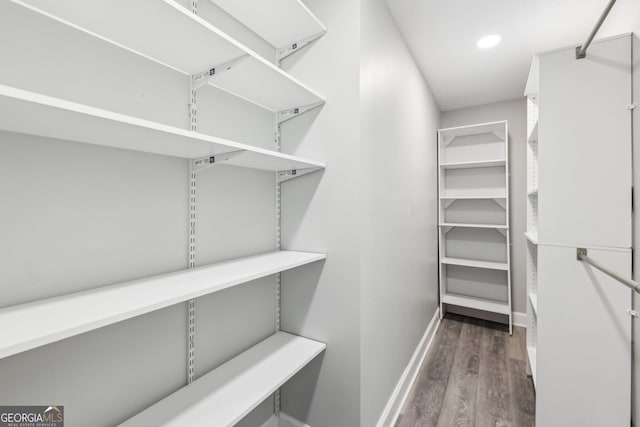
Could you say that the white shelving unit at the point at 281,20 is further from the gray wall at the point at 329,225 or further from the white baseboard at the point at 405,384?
the white baseboard at the point at 405,384

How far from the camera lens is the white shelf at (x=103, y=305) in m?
0.54

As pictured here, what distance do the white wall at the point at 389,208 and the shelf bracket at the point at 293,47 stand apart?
0.86ft

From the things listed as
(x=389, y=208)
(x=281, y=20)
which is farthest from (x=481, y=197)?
(x=281, y=20)

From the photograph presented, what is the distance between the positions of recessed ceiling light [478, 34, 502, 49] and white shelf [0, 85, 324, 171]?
2.04 meters

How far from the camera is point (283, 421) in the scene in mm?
1523

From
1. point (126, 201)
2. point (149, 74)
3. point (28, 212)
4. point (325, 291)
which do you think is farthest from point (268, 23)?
point (325, 291)

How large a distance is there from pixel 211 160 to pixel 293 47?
2.90 feet

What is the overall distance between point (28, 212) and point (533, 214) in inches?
110

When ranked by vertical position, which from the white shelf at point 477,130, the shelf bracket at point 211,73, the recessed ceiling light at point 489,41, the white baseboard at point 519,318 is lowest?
the white baseboard at point 519,318

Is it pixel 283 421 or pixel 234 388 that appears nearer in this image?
pixel 234 388

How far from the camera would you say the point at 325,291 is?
4.62ft

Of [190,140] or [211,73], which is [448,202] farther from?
[190,140]

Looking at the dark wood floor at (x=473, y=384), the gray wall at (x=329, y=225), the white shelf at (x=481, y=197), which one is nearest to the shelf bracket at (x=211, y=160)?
the gray wall at (x=329, y=225)

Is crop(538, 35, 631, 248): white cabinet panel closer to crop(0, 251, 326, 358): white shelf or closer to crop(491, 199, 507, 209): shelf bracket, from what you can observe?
crop(0, 251, 326, 358): white shelf
